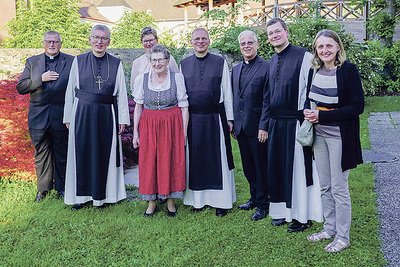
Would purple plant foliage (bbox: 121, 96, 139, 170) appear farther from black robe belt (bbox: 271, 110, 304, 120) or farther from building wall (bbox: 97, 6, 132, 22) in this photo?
building wall (bbox: 97, 6, 132, 22)

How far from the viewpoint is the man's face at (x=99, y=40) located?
479cm

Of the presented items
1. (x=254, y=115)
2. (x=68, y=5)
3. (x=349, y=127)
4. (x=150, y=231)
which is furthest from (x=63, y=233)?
(x=68, y=5)

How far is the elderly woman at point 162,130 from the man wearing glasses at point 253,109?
679mm

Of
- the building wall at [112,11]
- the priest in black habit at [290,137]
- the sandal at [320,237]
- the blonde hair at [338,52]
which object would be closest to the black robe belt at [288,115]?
the priest in black habit at [290,137]

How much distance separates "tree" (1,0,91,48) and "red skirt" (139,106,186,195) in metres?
13.6

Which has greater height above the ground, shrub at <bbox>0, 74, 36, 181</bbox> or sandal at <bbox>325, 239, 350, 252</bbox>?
shrub at <bbox>0, 74, 36, 181</bbox>

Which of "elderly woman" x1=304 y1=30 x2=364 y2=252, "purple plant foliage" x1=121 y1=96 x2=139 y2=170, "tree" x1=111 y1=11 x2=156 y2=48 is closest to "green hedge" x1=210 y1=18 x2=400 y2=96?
"purple plant foliage" x1=121 y1=96 x2=139 y2=170

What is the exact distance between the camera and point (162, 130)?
4605 millimetres

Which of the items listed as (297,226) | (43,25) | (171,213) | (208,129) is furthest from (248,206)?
(43,25)

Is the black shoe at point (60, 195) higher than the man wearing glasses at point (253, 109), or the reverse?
the man wearing glasses at point (253, 109)

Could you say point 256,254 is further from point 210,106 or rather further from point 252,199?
point 210,106

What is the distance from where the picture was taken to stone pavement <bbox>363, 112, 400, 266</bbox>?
391 cm

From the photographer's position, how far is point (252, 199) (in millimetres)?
5047

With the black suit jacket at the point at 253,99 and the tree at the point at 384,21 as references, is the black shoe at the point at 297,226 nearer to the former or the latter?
the black suit jacket at the point at 253,99
